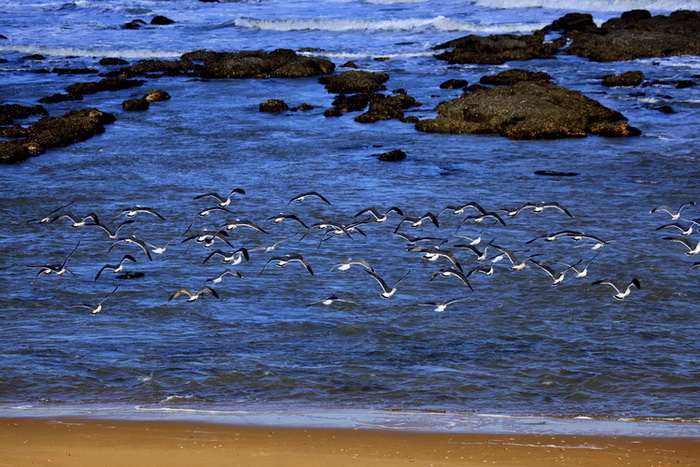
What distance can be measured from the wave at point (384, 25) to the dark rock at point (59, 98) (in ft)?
92.8

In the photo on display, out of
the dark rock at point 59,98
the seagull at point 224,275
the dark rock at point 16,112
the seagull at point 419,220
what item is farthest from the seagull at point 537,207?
the dark rock at point 59,98

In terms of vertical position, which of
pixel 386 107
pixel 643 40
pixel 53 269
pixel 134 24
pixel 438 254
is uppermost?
pixel 643 40

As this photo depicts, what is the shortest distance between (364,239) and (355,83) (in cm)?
1751

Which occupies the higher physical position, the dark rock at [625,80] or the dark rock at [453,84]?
the dark rock at [625,80]

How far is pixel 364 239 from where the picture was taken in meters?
18.0

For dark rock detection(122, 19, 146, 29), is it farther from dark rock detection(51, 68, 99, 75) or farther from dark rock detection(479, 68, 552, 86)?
dark rock detection(479, 68, 552, 86)

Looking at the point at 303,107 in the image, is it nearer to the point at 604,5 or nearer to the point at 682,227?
the point at 682,227

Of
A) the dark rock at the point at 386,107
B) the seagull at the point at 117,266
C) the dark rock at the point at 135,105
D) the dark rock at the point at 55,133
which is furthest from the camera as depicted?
the dark rock at the point at 135,105

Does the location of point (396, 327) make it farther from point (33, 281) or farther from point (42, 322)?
point (33, 281)

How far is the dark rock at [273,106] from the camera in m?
31.2

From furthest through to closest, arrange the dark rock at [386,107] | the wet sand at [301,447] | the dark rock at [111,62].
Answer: the dark rock at [111,62]
the dark rock at [386,107]
the wet sand at [301,447]

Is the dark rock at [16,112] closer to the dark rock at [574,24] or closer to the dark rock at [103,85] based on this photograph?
the dark rock at [103,85]

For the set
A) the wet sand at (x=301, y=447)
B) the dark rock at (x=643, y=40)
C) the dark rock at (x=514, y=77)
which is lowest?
the wet sand at (x=301, y=447)

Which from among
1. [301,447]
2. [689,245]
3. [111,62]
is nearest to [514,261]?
[689,245]
